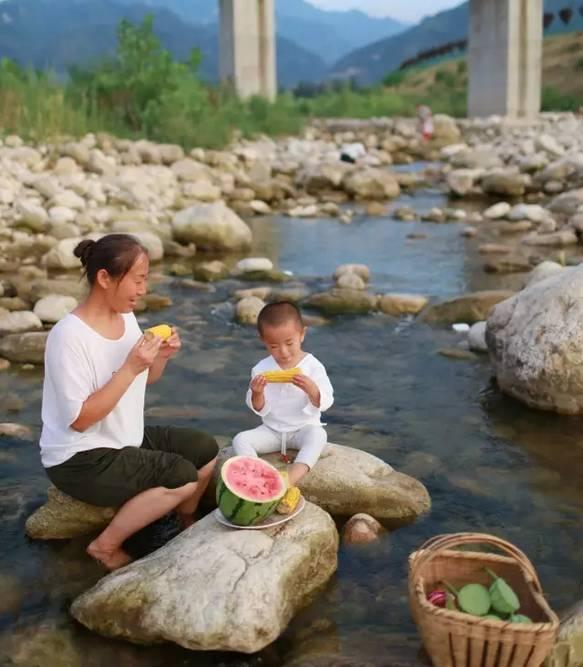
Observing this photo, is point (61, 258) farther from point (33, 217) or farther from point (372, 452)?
point (372, 452)

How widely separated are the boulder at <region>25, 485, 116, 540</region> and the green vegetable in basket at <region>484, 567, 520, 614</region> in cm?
192

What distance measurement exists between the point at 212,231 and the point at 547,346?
6.36 m

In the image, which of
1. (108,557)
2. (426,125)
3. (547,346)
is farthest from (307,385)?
(426,125)

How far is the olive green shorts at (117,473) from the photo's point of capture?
3998mm

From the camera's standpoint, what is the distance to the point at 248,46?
27.2 meters

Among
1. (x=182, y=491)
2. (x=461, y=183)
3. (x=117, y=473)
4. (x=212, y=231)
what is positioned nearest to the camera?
(x=117, y=473)

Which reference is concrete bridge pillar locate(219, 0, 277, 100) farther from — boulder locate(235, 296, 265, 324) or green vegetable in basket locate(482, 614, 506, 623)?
green vegetable in basket locate(482, 614, 506, 623)

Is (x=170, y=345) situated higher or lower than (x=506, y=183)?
lower

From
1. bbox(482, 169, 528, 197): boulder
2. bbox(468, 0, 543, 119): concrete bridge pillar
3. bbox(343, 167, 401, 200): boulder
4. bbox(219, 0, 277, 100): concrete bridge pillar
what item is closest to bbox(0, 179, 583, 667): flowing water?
bbox(482, 169, 528, 197): boulder

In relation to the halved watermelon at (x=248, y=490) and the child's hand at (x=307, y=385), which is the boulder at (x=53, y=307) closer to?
the child's hand at (x=307, y=385)

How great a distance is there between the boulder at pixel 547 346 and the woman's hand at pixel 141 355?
296 centimetres

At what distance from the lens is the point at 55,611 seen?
376 centimetres

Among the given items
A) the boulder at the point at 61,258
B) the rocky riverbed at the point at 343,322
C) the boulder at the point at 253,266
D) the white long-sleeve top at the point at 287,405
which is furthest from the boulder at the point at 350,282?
the white long-sleeve top at the point at 287,405

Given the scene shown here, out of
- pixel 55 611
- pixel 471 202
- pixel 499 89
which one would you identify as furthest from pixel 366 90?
pixel 55 611
